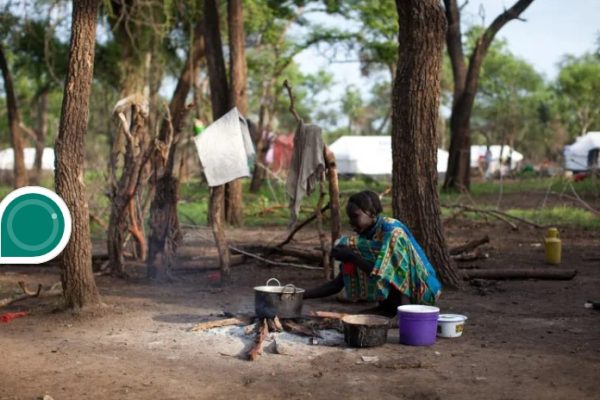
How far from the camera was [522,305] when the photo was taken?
7008 millimetres

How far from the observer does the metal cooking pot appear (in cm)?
566

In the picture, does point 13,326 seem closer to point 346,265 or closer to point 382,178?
point 346,265

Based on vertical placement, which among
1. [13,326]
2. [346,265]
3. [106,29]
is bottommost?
[13,326]

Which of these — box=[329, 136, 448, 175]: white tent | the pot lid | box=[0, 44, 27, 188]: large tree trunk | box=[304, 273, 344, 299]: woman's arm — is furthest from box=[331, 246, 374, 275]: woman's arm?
Answer: box=[329, 136, 448, 175]: white tent

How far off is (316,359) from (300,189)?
289cm

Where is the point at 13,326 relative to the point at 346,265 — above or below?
below

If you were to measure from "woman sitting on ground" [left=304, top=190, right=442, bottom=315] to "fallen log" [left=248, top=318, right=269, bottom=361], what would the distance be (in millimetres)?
902

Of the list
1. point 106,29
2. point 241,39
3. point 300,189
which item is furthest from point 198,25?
point 300,189

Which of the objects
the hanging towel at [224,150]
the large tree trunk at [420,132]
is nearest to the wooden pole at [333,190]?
the large tree trunk at [420,132]

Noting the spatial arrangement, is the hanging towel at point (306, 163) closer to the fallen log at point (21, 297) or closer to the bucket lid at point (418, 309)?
the fallen log at point (21, 297)

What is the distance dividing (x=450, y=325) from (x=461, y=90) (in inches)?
626

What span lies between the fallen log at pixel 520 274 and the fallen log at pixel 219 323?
9.75ft

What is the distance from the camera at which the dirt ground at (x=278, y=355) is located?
444 centimetres

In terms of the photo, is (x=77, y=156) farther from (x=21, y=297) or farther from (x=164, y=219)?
(x=164, y=219)
